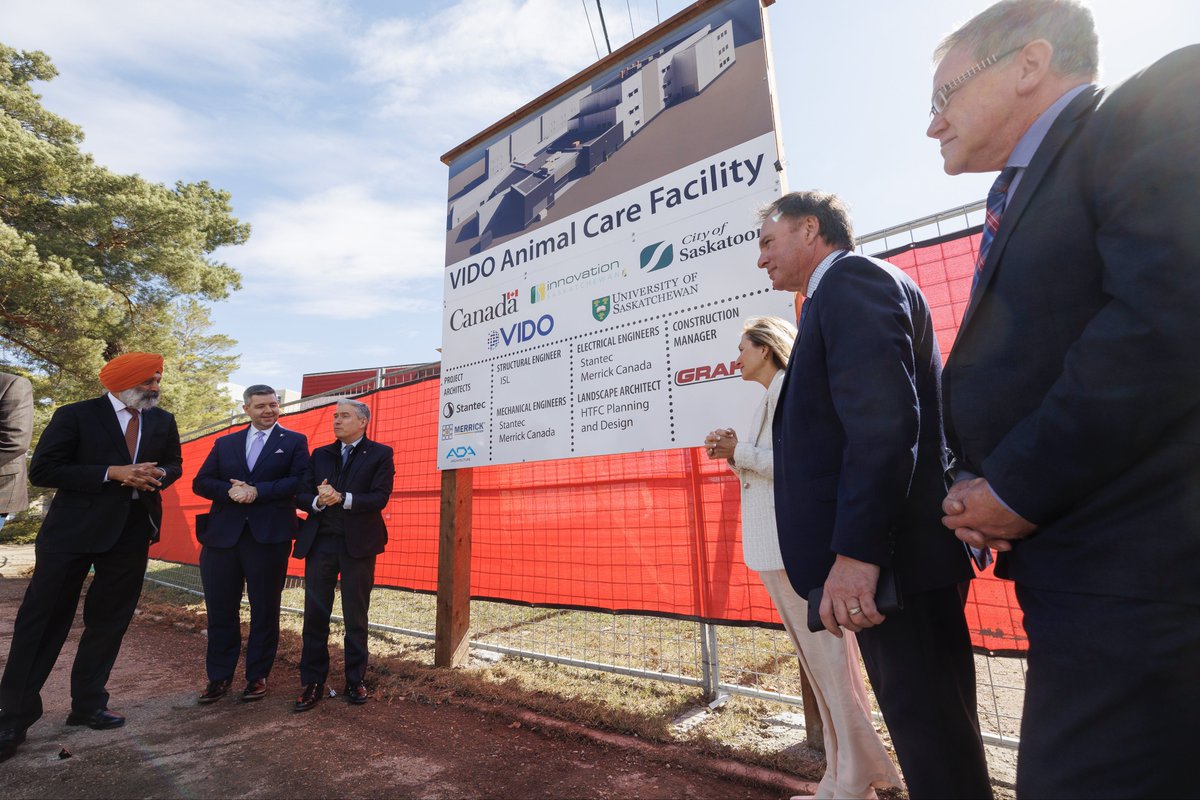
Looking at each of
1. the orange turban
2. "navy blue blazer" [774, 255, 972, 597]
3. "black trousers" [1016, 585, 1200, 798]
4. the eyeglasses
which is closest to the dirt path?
"navy blue blazer" [774, 255, 972, 597]

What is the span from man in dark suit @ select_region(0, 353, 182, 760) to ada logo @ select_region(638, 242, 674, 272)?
3.08 m

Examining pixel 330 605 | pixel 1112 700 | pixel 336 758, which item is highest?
pixel 1112 700

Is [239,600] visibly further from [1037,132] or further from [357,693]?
[1037,132]

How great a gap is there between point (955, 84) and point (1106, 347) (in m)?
0.74

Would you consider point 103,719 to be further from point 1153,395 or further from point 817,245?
point 1153,395

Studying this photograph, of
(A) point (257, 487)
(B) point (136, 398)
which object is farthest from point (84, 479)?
(A) point (257, 487)

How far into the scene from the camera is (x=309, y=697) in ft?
11.2

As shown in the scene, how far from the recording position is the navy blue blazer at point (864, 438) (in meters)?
1.26

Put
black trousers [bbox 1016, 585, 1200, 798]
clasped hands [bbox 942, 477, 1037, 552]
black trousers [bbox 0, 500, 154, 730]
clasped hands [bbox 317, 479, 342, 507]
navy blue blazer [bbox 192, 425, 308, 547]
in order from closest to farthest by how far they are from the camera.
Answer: black trousers [bbox 1016, 585, 1200, 798] < clasped hands [bbox 942, 477, 1037, 552] < black trousers [bbox 0, 500, 154, 730] < clasped hands [bbox 317, 479, 342, 507] < navy blue blazer [bbox 192, 425, 308, 547]

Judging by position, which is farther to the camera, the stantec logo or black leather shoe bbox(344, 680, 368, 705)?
the stantec logo

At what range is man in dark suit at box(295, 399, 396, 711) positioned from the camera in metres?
3.55

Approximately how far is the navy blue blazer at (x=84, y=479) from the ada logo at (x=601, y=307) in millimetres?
2714

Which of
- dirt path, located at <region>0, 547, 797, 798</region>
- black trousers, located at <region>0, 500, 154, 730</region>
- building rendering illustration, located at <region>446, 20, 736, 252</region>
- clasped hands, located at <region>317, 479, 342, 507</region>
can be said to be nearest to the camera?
dirt path, located at <region>0, 547, 797, 798</region>

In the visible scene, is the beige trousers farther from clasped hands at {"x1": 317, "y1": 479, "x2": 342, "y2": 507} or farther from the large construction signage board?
clasped hands at {"x1": 317, "y1": 479, "x2": 342, "y2": 507}
